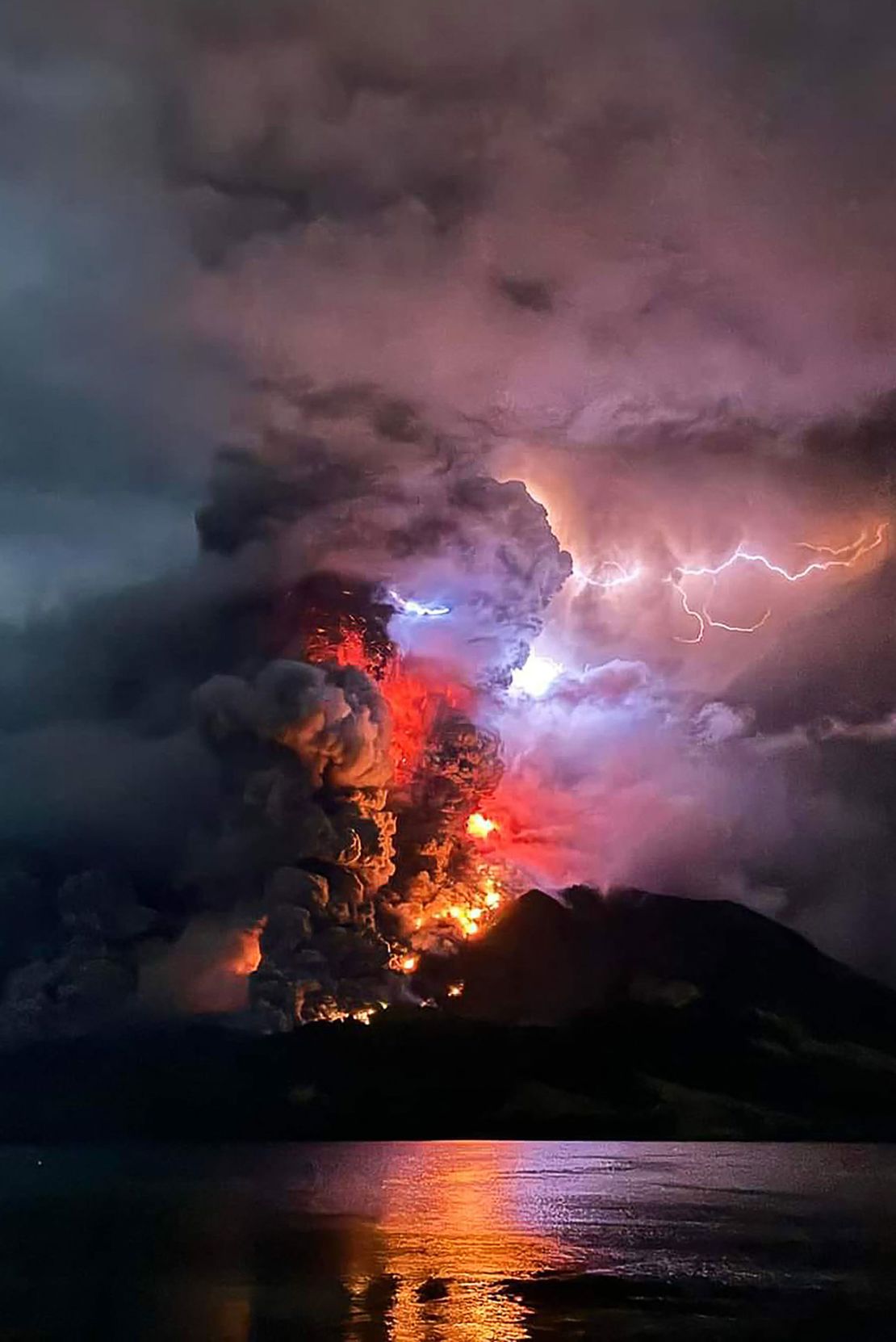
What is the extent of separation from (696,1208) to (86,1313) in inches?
4339

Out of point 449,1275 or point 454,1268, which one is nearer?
point 449,1275

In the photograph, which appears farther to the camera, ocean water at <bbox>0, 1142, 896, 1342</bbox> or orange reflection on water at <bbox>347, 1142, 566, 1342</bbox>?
ocean water at <bbox>0, 1142, 896, 1342</bbox>

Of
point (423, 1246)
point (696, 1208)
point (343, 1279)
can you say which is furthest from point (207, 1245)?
point (696, 1208)

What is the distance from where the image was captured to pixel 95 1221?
167625mm

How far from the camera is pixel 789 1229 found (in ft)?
476

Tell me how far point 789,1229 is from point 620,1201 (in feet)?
171

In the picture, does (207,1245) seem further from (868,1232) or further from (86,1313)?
(868,1232)

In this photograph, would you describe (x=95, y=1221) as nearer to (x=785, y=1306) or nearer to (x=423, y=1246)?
(x=423, y=1246)

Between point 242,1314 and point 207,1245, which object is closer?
point 242,1314

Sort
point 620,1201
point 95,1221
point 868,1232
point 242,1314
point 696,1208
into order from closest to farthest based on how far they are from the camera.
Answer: point 242,1314
point 868,1232
point 95,1221
point 696,1208
point 620,1201

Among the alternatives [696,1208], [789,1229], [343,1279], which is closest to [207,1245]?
[343,1279]

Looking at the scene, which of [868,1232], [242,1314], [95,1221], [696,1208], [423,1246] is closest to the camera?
[242,1314]

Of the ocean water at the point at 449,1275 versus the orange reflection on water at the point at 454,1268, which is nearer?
the orange reflection on water at the point at 454,1268

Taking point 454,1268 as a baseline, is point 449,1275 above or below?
below
